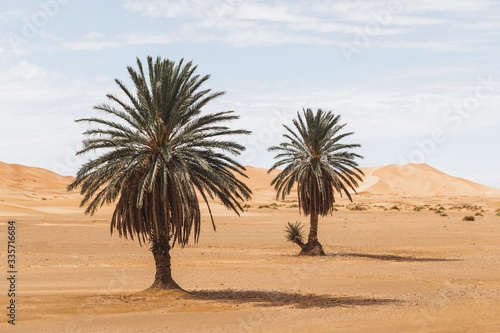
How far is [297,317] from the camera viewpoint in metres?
16.7

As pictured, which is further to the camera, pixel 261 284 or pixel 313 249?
pixel 313 249

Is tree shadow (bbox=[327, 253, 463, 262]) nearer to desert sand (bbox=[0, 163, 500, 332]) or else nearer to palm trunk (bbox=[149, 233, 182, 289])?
desert sand (bbox=[0, 163, 500, 332])

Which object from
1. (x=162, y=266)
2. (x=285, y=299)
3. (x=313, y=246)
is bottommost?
(x=285, y=299)

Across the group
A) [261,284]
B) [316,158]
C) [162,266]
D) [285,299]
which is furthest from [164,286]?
[316,158]

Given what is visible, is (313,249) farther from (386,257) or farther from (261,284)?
(261,284)

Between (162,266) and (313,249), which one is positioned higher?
(162,266)

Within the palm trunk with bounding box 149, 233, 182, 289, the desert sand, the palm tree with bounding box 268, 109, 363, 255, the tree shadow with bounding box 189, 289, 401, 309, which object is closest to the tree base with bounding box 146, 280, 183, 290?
the palm trunk with bounding box 149, 233, 182, 289

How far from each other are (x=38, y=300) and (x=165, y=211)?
15.6 feet

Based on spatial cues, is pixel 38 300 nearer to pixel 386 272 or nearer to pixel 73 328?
pixel 73 328

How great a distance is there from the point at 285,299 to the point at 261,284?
3.85 metres

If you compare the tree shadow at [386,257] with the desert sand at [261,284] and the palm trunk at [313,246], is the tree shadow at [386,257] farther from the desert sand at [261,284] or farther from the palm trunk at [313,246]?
the palm trunk at [313,246]

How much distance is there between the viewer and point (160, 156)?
1852 centimetres

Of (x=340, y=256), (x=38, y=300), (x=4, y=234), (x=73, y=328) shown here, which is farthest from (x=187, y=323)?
(x=4, y=234)

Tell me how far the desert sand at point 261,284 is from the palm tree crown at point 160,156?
266 centimetres
